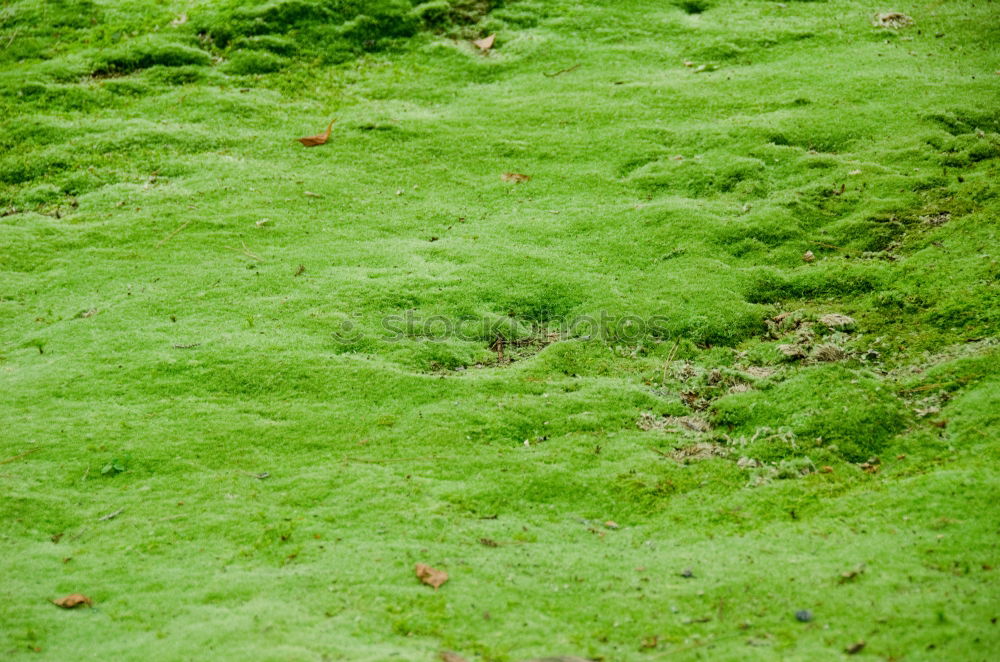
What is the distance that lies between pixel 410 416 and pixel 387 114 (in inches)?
245

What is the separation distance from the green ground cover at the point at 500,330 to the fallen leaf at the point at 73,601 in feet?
0.16

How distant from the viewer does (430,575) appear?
5137mm

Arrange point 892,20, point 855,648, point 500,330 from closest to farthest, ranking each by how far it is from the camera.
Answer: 1. point 855,648
2. point 500,330
3. point 892,20

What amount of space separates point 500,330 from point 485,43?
706 cm

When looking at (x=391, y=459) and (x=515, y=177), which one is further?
(x=515, y=177)

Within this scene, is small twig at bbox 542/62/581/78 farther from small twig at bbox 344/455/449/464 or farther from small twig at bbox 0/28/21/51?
small twig at bbox 0/28/21/51

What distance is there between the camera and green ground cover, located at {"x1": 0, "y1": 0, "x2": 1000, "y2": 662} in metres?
4.95

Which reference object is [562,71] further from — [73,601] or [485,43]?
[73,601]

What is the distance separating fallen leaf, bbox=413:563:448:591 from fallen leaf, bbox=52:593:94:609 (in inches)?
84.2

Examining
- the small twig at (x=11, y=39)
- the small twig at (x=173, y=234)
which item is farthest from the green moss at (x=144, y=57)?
the small twig at (x=173, y=234)

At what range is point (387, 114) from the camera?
37.8 feet

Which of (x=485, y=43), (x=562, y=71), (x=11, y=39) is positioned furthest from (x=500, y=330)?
(x=11, y=39)

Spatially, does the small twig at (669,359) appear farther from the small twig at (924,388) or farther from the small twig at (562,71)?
the small twig at (562,71)

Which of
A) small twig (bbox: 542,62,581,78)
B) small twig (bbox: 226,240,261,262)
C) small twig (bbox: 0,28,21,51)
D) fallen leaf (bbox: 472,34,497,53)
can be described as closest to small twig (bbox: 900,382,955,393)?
small twig (bbox: 226,240,261,262)
